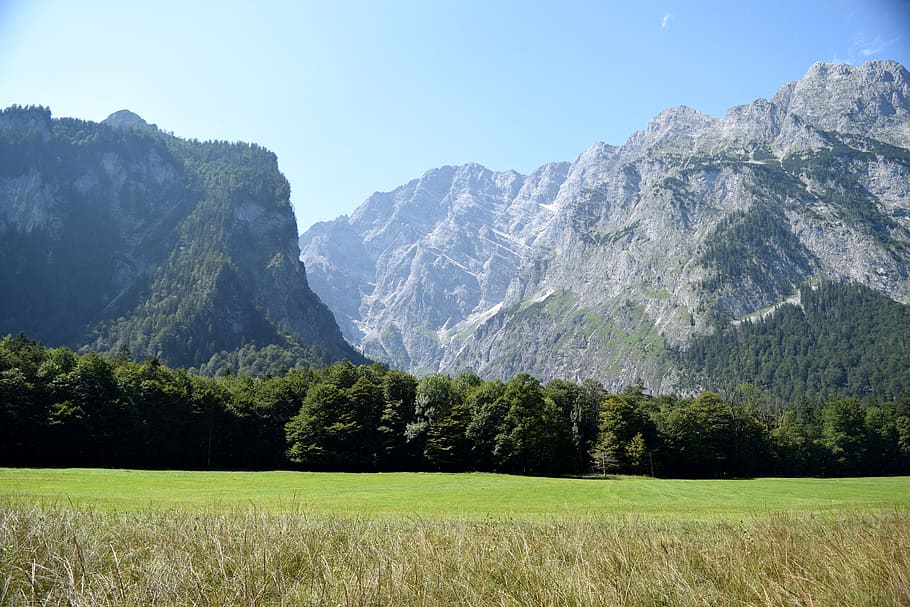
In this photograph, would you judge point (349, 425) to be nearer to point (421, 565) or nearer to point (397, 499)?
point (397, 499)

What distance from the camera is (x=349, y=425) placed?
75125 millimetres

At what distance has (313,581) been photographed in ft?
23.8

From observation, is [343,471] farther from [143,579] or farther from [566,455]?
[143,579]

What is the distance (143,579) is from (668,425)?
93828mm

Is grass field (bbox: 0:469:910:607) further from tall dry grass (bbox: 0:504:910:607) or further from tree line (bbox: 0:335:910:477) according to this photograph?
tree line (bbox: 0:335:910:477)

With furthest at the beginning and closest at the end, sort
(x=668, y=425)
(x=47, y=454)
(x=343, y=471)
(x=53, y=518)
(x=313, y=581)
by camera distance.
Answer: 1. (x=668, y=425)
2. (x=343, y=471)
3. (x=47, y=454)
4. (x=53, y=518)
5. (x=313, y=581)

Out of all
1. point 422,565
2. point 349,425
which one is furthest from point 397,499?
point 349,425

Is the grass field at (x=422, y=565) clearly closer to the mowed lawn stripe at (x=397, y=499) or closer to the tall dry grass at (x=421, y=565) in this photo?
the tall dry grass at (x=421, y=565)

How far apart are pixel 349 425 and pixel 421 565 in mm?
70941

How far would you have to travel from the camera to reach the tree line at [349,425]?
63750 mm

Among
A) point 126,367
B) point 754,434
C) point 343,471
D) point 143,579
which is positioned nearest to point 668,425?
point 754,434

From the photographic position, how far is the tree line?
6375 centimetres

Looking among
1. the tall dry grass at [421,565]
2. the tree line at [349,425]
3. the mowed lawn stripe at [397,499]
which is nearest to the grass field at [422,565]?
the tall dry grass at [421,565]

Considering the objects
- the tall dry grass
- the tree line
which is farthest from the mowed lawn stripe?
the tree line
